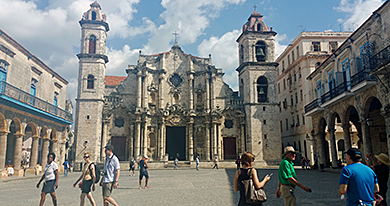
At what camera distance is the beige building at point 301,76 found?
113 feet

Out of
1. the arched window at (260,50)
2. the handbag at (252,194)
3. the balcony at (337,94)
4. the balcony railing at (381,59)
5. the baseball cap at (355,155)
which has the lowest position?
the handbag at (252,194)

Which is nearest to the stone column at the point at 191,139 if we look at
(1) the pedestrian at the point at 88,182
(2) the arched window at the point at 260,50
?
(2) the arched window at the point at 260,50

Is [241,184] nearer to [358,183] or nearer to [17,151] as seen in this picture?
[358,183]

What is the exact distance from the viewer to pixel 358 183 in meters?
4.41

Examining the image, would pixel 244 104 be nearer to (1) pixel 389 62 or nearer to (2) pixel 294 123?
(2) pixel 294 123

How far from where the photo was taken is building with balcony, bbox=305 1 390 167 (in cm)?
1573

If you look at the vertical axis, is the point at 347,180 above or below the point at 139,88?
below

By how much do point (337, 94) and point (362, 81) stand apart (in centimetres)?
376

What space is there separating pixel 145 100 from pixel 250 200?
100 ft

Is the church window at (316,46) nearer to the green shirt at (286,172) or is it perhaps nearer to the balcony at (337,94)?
the balcony at (337,94)

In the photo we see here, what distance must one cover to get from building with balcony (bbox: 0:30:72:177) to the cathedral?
282cm

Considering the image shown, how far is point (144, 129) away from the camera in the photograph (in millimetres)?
33406

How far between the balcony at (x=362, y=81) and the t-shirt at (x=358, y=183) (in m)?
13.3

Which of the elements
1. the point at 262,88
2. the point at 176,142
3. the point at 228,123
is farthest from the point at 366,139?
the point at 176,142
